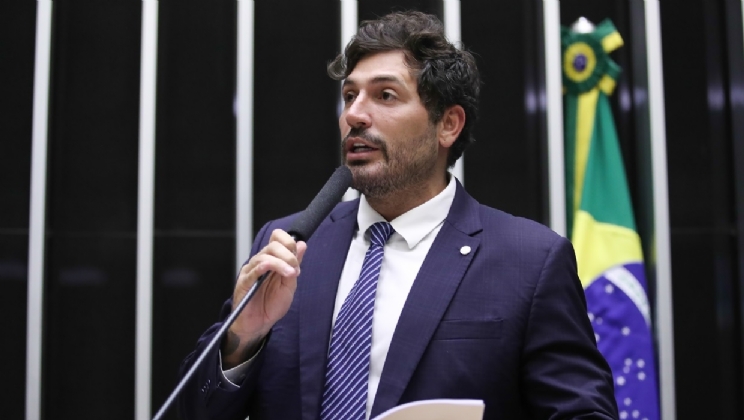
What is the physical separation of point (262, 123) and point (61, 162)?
2.74 ft

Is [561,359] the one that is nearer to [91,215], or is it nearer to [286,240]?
[286,240]

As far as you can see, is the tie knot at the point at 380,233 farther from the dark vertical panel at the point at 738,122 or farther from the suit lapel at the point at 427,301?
the dark vertical panel at the point at 738,122

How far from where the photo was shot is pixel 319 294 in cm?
160

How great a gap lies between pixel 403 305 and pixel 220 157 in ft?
5.74

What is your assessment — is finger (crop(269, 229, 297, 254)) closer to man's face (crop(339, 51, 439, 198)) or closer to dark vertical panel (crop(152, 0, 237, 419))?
man's face (crop(339, 51, 439, 198))

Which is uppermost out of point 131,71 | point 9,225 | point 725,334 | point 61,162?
point 131,71

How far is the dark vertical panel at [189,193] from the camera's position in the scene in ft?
10.0

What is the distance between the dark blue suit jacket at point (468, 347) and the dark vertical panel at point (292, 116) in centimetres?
152

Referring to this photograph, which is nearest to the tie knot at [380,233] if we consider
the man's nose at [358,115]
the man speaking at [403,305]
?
the man speaking at [403,305]

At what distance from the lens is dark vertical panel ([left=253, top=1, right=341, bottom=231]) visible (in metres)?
3.11

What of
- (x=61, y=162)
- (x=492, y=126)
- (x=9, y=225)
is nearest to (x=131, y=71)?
(x=61, y=162)

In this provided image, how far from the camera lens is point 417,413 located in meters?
1.09

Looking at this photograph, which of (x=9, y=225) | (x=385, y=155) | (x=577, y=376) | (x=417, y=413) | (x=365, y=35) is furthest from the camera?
(x=9, y=225)

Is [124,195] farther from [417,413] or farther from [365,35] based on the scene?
[417,413]
